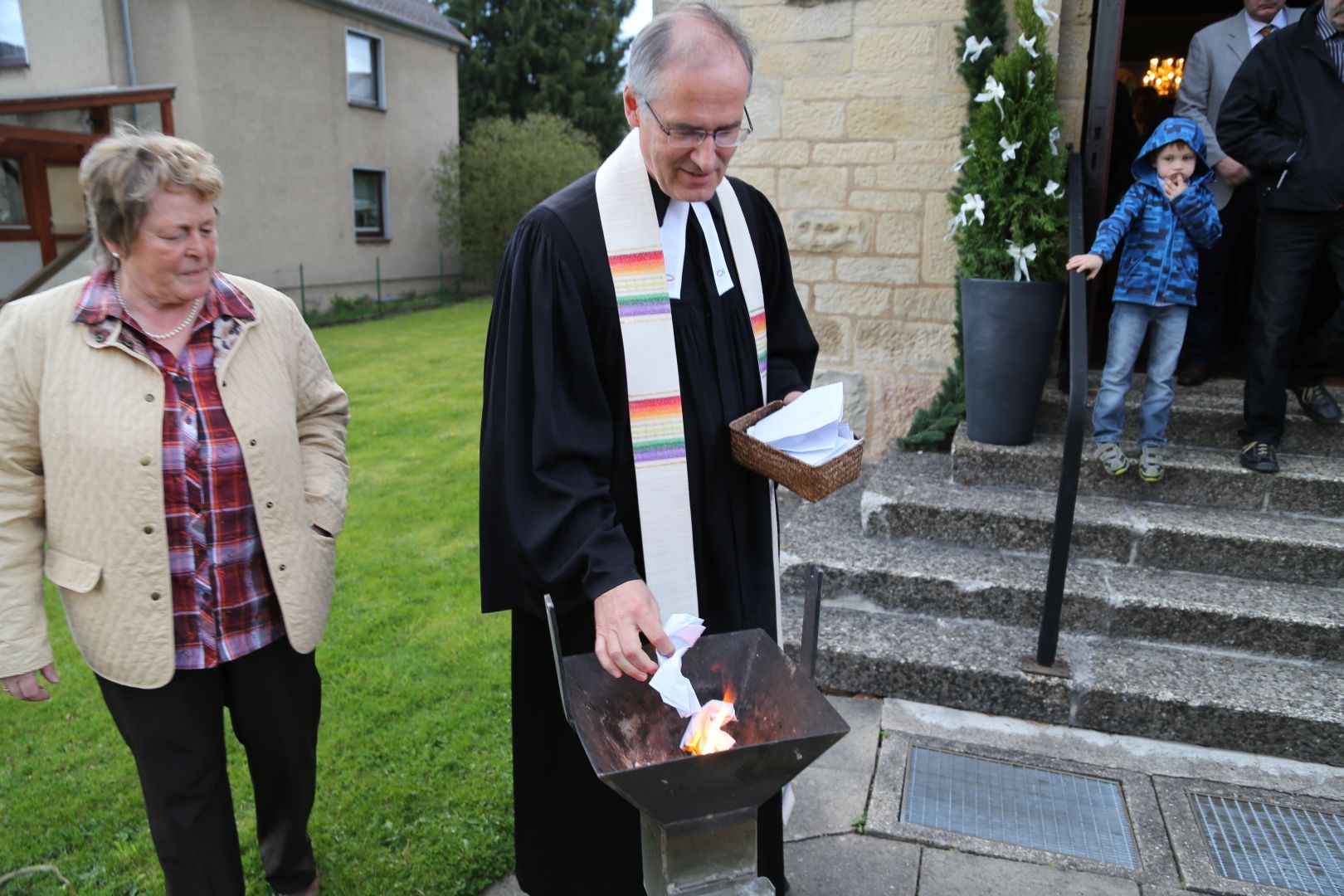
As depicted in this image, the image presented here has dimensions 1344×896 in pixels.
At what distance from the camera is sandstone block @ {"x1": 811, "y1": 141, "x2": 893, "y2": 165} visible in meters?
5.31

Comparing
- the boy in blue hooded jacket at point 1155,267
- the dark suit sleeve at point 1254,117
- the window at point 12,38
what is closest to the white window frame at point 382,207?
the window at point 12,38

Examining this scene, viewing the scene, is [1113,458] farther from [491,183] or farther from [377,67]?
[491,183]

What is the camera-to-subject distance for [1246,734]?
3420mm

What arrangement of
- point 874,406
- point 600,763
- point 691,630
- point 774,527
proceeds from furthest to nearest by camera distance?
point 874,406 < point 774,527 < point 691,630 < point 600,763

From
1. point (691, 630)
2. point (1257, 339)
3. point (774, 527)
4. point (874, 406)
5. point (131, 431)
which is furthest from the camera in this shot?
point (874, 406)

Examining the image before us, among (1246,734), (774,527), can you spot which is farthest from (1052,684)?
(774,527)

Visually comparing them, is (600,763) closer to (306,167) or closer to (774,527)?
(774,527)

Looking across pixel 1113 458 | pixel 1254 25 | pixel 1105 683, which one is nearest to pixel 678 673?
pixel 1105 683

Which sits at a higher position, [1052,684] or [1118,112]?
[1118,112]

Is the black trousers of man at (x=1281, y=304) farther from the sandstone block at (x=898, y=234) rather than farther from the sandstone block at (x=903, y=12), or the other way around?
the sandstone block at (x=903, y=12)

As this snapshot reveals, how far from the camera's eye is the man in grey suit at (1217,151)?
194 inches

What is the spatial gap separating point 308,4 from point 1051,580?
54.8ft

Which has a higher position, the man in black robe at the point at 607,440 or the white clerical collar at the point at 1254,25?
the white clerical collar at the point at 1254,25

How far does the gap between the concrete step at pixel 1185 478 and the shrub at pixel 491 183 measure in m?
16.5
